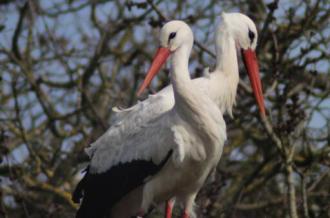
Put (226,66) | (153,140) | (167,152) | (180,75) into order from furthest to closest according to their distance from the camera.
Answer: (226,66), (153,140), (167,152), (180,75)

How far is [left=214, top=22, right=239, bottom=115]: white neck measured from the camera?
7191mm

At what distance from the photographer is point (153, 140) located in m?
7.05

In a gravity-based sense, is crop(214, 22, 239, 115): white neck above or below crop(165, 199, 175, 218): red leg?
above

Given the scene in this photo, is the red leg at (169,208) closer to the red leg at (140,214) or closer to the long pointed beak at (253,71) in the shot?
the red leg at (140,214)

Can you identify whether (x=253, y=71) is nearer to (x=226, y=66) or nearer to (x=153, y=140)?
(x=226, y=66)

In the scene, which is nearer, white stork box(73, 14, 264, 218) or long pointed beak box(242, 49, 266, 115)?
white stork box(73, 14, 264, 218)

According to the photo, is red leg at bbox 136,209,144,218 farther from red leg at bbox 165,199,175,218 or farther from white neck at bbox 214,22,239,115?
white neck at bbox 214,22,239,115

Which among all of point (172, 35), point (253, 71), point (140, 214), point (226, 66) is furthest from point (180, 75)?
point (140, 214)

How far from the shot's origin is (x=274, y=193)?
11062 millimetres

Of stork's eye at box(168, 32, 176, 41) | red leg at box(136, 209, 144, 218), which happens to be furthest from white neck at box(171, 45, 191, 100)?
red leg at box(136, 209, 144, 218)

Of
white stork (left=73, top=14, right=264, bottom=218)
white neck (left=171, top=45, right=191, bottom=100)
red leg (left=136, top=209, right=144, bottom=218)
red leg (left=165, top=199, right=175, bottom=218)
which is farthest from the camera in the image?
red leg (left=165, top=199, right=175, bottom=218)

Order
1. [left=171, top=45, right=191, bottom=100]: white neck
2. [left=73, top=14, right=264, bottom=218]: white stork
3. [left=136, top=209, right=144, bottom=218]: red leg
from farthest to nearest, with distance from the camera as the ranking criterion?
[left=136, top=209, right=144, bottom=218]: red leg → [left=73, top=14, right=264, bottom=218]: white stork → [left=171, top=45, right=191, bottom=100]: white neck

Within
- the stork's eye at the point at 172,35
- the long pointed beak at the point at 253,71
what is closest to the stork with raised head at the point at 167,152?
the stork's eye at the point at 172,35

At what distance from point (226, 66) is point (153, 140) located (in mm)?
860
